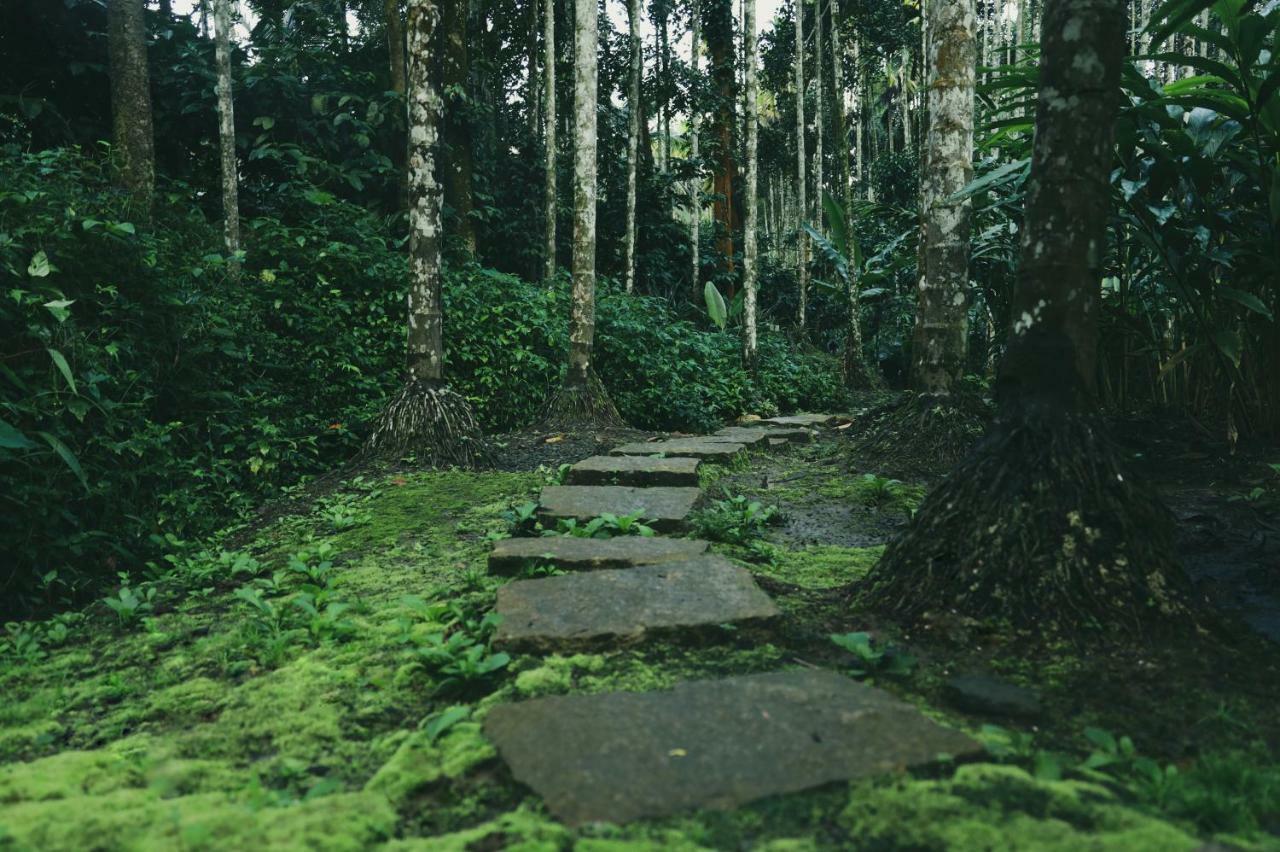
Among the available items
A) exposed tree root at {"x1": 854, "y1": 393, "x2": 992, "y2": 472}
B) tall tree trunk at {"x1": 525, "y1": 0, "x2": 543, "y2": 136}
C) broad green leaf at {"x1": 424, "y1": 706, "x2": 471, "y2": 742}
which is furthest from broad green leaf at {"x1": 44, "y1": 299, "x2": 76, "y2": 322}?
tall tree trunk at {"x1": 525, "y1": 0, "x2": 543, "y2": 136}

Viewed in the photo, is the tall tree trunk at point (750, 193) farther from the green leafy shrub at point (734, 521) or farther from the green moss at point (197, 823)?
the green moss at point (197, 823)

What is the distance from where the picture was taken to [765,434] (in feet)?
20.0

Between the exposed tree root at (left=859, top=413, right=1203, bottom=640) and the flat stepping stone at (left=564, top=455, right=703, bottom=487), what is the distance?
196cm

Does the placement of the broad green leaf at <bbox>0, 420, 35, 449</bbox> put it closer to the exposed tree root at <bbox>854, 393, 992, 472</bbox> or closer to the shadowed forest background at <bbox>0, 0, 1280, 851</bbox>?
the shadowed forest background at <bbox>0, 0, 1280, 851</bbox>

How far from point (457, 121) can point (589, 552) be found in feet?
28.3

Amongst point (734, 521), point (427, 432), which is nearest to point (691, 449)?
point (427, 432)

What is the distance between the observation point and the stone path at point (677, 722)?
129 centimetres

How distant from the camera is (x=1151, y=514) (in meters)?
1.95

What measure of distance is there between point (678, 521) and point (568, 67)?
1486 centimetres

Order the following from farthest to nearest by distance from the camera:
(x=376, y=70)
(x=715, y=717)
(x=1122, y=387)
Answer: (x=376, y=70) < (x=1122, y=387) < (x=715, y=717)

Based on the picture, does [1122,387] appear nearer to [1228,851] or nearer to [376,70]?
[1228,851]

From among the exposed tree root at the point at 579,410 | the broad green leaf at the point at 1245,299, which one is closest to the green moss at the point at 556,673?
the broad green leaf at the point at 1245,299

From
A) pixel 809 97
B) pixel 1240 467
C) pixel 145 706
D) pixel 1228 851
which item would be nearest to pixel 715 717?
pixel 1228 851

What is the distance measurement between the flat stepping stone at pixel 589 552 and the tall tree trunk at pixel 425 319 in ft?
6.79
